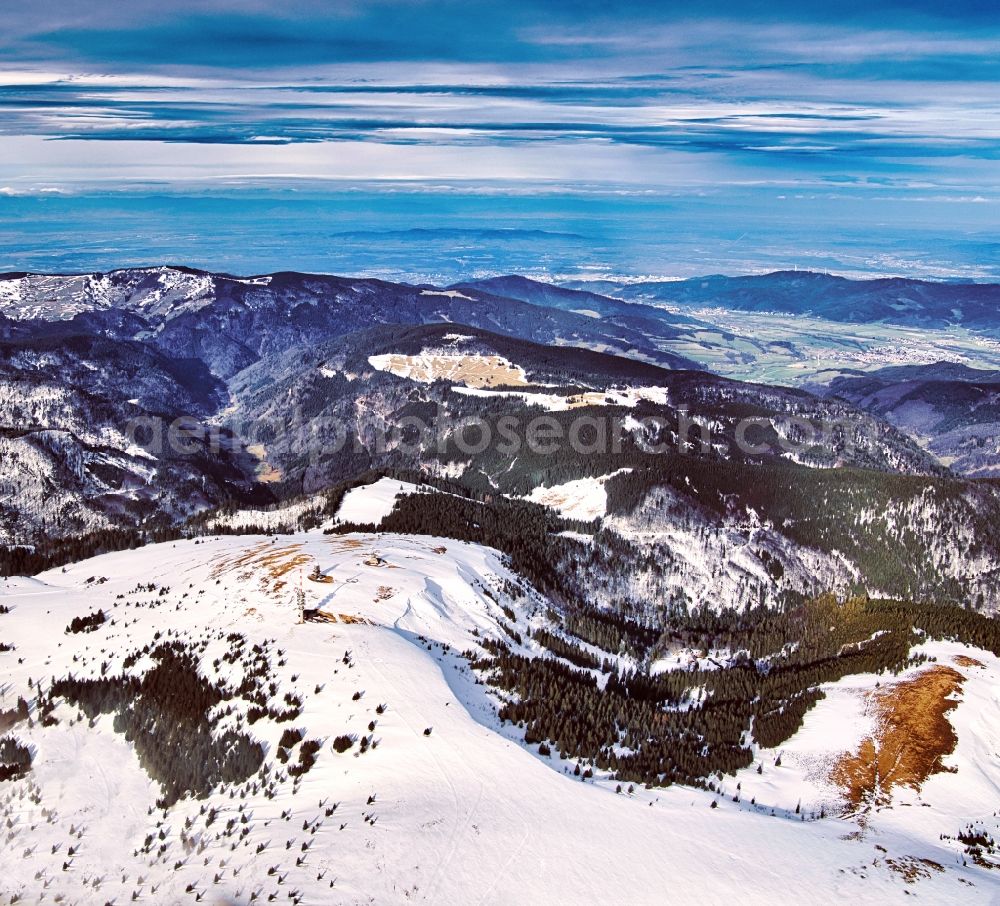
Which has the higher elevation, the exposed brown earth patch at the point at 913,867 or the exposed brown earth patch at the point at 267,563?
the exposed brown earth patch at the point at 913,867

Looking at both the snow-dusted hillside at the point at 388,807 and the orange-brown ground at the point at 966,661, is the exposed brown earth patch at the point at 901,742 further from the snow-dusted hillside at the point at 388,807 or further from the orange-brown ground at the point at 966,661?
the orange-brown ground at the point at 966,661

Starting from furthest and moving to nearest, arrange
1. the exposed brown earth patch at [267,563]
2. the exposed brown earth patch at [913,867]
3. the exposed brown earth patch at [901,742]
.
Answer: the exposed brown earth patch at [267,563] < the exposed brown earth patch at [901,742] < the exposed brown earth patch at [913,867]

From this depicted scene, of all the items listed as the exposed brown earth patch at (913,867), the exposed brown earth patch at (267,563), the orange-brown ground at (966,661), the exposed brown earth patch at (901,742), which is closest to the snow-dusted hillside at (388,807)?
the exposed brown earth patch at (913,867)

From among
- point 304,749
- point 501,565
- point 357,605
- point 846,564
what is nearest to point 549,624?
point 501,565

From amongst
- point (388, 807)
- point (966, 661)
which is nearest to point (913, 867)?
point (388, 807)

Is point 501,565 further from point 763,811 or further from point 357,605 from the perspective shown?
point 763,811

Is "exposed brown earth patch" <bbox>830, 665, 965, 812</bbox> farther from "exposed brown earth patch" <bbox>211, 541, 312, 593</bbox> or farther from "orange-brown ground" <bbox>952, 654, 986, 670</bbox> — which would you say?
"exposed brown earth patch" <bbox>211, 541, 312, 593</bbox>

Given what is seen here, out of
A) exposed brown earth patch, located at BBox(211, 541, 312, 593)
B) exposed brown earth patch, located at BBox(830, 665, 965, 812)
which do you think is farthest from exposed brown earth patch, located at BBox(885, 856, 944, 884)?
exposed brown earth patch, located at BBox(211, 541, 312, 593)
